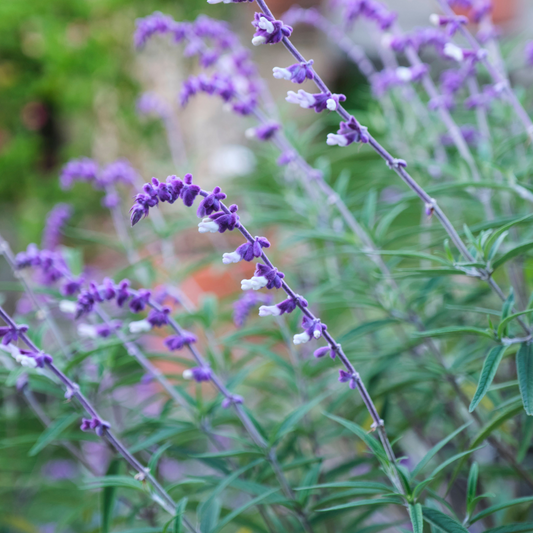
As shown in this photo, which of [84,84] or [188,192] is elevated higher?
[84,84]

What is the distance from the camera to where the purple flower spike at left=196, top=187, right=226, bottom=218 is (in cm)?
79

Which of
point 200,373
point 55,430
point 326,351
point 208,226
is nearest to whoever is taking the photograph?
point 208,226

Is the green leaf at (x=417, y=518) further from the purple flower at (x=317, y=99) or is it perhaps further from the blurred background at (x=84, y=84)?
the blurred background at (x=84, y=84)

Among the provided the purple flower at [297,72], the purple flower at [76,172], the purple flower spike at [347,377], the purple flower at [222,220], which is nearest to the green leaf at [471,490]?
the purple flower spike at [347,377]

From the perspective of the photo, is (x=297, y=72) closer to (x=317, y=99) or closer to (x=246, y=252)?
(x=317, y=99)

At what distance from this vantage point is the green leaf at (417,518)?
81 cm

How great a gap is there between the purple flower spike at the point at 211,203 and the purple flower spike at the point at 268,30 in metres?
0.23

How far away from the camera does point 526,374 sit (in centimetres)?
92

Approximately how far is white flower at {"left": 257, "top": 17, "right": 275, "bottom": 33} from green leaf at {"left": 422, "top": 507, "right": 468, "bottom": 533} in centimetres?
81

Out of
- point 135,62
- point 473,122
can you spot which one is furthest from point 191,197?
point 135,62

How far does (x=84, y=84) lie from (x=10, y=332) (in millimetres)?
5286

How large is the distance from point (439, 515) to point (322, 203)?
3.40ft

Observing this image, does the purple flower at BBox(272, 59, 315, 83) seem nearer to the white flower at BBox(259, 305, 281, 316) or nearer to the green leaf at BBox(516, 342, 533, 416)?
the white flower at BBox(259, 305, 281, 316)

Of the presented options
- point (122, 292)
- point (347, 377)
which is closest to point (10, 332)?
point (122, 292)
